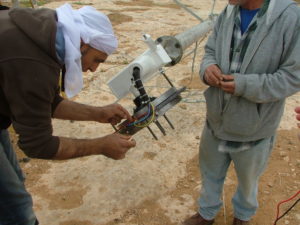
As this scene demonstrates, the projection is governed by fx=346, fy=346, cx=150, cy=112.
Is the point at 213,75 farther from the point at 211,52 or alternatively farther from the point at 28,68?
the point at 28,68

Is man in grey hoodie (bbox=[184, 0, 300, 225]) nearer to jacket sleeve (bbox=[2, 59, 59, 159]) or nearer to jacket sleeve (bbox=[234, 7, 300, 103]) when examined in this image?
jacket sleeve (bbox=[234, 7, 300, 103])

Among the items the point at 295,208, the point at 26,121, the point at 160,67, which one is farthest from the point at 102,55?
the point at 295,208

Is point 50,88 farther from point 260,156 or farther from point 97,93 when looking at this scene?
point 97,93

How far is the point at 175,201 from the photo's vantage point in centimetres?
301

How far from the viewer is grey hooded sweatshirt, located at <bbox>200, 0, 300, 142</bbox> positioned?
71.6 inches

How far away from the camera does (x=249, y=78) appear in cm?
190

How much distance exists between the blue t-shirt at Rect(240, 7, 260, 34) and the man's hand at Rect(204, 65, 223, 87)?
0.26m

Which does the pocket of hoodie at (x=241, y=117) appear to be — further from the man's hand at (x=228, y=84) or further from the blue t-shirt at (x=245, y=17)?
the blue t-shirt at (x=245, y=17)

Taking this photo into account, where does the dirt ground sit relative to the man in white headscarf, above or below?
below

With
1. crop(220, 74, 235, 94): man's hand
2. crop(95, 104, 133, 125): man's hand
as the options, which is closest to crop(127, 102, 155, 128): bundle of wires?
crop(95, 104, 133, 125): man's hand

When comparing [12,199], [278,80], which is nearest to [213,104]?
[278,80]

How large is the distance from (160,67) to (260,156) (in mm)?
832

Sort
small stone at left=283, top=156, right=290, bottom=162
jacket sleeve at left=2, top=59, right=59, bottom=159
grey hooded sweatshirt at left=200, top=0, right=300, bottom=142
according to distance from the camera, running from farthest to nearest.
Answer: small stone at left=283, top=156, right=290, bottom=162
grey hooded sweatshirt at left=200, top=0, right=300, bottom=142
jacket sleeve at left=2, top=59, right=59, bottom=159

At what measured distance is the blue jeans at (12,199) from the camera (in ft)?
6.24
